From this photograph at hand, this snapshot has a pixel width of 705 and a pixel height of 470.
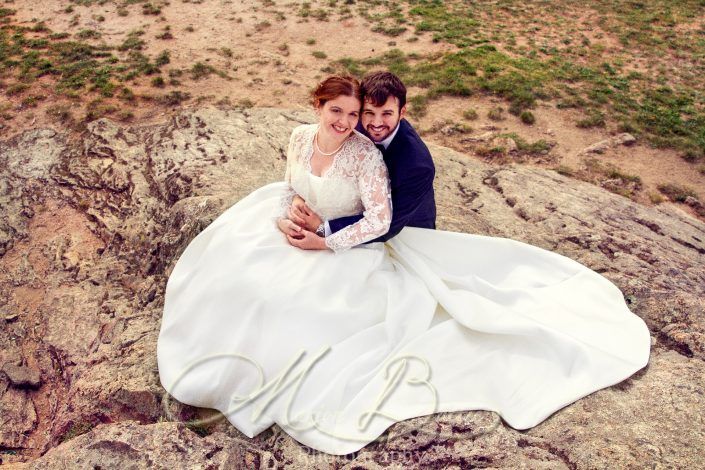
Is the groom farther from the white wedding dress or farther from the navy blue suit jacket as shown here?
the white wedding dress

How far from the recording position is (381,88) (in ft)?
11.3

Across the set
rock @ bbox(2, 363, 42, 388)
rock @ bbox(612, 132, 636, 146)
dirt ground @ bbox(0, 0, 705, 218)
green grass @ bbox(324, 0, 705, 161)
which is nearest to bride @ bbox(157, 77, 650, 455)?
rock @ bbox(2, 363, 42, 388)

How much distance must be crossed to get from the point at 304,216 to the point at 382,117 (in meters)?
0.92

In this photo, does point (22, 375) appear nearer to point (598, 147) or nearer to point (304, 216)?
point (304, 216)

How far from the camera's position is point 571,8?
1281cm

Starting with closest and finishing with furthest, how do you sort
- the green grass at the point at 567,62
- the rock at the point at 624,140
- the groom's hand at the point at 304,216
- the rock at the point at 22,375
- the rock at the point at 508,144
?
Answer: the groom's hand at the point at 304,216
the rock at the point at 22,375
the rock at the point at 508,144
the rock at the point at 624,140
the green grass at the point at 567,62

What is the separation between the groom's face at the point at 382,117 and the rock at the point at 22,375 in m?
3.25

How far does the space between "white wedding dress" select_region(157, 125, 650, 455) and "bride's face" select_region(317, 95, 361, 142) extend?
151mm

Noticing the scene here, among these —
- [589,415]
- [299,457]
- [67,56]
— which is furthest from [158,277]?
[67,56]
